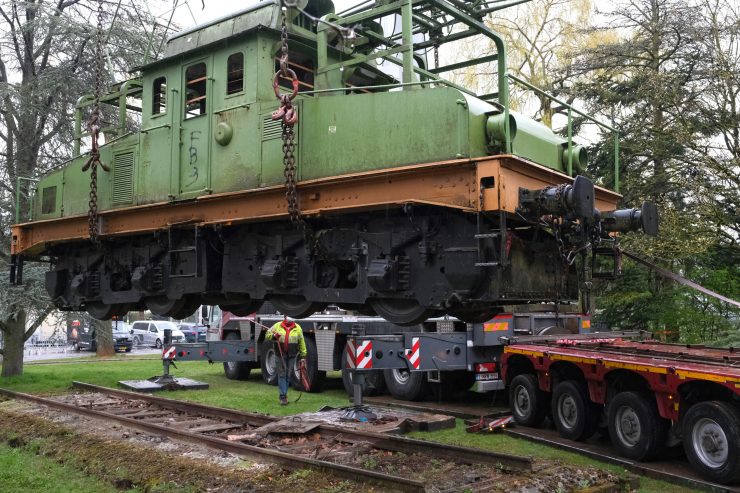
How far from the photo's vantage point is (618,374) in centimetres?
1000

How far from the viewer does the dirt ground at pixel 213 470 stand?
25.7 feet

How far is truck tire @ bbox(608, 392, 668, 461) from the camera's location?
9.30 metres

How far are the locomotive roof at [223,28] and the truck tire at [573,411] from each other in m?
7.06

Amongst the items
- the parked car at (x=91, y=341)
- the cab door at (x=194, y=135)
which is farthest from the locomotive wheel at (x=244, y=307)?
the parked car at (x=91, y=341)

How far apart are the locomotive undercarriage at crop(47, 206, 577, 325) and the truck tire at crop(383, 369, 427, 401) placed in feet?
22.2

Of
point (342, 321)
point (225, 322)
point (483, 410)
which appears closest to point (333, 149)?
point (483, 410)

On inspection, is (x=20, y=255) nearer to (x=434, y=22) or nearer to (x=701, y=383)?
(x=434, y=22)

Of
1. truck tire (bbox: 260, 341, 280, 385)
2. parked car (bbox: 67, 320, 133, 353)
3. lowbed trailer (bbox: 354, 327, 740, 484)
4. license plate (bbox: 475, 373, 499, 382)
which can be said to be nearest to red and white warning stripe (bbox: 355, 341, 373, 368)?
lowbed trailer (bbox: 354, 327, 740, 484)

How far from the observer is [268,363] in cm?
1830

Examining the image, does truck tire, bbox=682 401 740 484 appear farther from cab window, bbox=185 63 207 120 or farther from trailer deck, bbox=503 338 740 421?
cab window, bbox=185 63 207 120

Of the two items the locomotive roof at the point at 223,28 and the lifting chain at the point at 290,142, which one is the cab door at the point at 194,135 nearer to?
the locomotive roof at the point at 223,28

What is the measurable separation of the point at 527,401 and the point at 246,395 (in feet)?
22.7

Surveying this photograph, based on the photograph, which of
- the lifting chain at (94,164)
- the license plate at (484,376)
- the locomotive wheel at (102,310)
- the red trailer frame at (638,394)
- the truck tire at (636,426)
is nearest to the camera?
the lifting chain at (94,164)

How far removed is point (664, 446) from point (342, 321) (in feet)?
26.5
